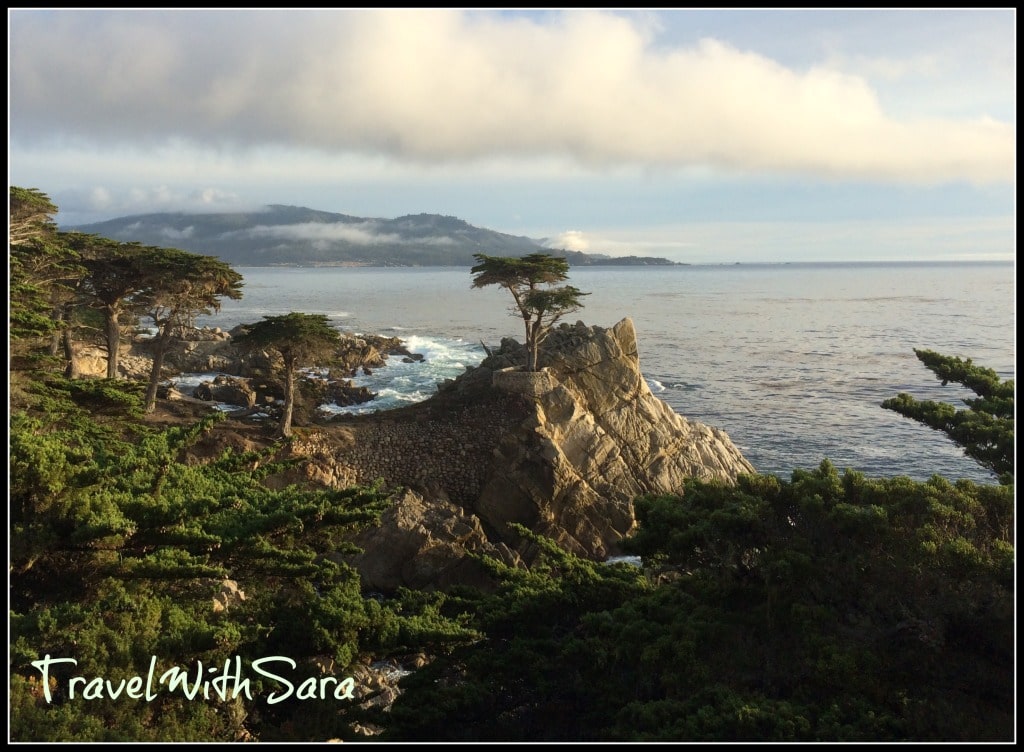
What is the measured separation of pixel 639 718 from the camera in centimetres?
708

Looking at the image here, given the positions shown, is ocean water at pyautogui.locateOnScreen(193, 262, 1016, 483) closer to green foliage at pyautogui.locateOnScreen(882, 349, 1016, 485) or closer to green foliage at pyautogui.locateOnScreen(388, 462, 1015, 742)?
green foliage at pyautogui.locateOnScreen(882, 349, 1016, 485)

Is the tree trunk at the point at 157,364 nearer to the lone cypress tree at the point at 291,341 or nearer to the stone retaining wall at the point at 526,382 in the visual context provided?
the lone cypress tree at the point at 291,341

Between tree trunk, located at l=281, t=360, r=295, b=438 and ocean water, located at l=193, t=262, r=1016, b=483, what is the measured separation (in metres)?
11.3

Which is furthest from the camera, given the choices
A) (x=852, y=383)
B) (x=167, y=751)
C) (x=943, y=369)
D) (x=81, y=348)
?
(x=852, y=383)

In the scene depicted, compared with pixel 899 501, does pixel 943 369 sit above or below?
above

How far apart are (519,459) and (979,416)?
12.8 metres

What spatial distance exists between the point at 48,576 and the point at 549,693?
6.13 m

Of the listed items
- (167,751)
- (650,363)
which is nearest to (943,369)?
(167,751)

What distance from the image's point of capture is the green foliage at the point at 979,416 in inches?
413

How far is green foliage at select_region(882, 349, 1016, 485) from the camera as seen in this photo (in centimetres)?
1048

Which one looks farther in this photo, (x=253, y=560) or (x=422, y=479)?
(x=422, y=479)

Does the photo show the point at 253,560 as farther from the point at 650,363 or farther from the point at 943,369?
the point at 650,363

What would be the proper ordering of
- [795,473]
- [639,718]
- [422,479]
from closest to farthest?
1. [639,718]
2. [795,473]
3. [422,479]

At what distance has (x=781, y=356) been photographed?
5312cm
